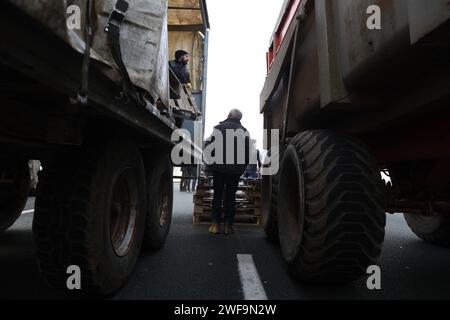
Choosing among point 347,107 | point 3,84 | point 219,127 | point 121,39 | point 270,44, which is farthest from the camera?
point 219,127

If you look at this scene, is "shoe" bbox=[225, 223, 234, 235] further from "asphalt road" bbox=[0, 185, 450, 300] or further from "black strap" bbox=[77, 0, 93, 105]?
"black strap" bbox=[77, 0, 93, 105]

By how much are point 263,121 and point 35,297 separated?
4019 millimetres

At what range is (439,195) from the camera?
3471 millimetres

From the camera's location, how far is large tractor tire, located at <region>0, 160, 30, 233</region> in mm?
4402

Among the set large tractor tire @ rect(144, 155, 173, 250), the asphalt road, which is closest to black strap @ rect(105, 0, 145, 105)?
the asphalt road

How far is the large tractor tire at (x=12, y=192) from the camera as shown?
440cm

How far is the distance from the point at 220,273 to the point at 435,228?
3.25 meters

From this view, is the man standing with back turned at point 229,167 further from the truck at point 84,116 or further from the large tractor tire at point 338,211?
the large tractor tire at point 338,211

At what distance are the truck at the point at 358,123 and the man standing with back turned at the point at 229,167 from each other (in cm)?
221

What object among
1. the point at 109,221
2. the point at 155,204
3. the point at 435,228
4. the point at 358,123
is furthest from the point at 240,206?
the point at 109,221

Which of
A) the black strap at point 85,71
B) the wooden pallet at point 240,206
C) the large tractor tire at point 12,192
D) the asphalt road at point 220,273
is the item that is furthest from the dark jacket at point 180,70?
the black strap at point 85,71

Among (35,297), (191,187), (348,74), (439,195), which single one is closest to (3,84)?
(35,297)

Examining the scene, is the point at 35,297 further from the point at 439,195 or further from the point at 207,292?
the point at 439,195

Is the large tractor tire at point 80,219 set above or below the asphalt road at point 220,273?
above
